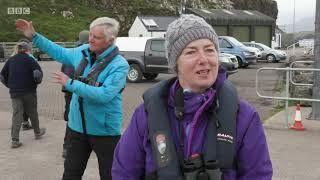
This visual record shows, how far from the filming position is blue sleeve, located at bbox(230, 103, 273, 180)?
2.28 meters

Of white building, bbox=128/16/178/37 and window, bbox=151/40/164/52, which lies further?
white building, bbox=128/16/178/37

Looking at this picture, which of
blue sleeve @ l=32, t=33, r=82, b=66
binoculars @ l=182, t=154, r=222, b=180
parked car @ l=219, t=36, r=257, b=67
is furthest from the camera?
parked car @ l=219, t=36, r=257, b=67

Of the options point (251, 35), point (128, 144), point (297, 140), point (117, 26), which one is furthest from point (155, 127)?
point (251, 35)

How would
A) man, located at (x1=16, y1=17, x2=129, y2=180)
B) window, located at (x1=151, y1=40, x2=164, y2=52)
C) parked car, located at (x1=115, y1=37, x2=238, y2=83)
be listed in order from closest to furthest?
man, located at (x1=16, y1=17, x2=129, y2=180), parked car, located at (x1=115, y1=37, x2=238, y2=83), window, located at (x1=151, y1=40, x2=164, y2=52)

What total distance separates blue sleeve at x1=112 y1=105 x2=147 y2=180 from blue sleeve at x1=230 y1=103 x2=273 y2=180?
0.41 meters

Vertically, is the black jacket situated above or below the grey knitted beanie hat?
below

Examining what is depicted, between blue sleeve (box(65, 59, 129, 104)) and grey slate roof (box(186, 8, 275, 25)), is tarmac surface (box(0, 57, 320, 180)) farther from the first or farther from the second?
grey slate roof (box(186, 8, 275, 25))

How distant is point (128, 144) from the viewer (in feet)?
7.98

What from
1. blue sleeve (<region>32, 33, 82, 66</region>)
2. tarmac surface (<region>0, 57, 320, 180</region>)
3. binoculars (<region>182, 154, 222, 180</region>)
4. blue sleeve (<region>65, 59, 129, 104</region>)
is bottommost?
tarmac surface (<region>0, 57, 320, 180</region>)

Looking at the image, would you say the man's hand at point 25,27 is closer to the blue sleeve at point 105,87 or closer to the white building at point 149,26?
the blue sleeve at point 105,87

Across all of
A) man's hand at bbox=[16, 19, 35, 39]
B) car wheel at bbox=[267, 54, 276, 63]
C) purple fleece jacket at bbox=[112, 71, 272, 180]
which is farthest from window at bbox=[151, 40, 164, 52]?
purple fleece jacket at bbox=[112, 71, 272, 180]

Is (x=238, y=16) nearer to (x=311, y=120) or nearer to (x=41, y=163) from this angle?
(x=311, y=120)

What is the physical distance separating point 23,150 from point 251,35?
42647 mm

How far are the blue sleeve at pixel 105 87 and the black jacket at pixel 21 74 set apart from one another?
463 centimetres
